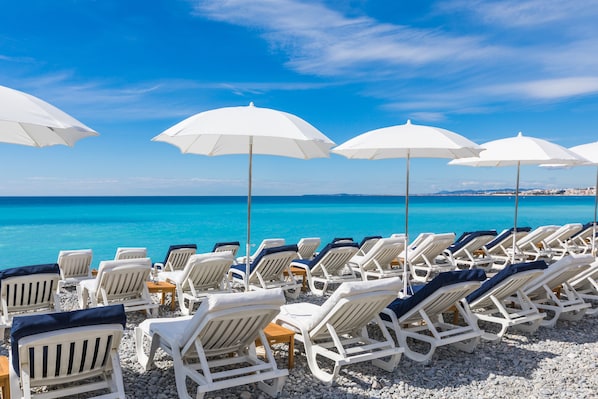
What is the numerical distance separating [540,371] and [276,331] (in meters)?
2.33

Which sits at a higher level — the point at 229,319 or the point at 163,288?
the point at 229,319

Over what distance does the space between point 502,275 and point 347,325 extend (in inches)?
72.9

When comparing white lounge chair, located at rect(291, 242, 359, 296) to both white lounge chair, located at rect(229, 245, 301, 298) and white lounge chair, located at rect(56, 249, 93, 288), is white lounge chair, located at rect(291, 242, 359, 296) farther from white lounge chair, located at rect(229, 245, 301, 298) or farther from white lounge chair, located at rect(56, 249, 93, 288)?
white lounge chair, located at rect(56, 249, 93, 288)

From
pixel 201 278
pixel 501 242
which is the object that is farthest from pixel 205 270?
pixel 501 242

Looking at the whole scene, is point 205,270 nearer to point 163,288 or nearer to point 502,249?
point 163,288

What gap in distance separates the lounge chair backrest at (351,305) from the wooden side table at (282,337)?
0.19 m

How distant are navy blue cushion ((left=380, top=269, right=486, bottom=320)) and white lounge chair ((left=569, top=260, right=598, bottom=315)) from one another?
2.47 metres

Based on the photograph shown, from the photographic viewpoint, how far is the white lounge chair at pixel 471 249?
8.83 meters

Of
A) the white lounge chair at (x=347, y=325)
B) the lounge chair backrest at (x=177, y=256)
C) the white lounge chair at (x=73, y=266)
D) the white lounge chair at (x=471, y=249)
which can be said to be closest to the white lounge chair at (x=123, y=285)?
the white lounge chair at (x=73, y=266)

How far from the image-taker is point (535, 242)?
33.0ft

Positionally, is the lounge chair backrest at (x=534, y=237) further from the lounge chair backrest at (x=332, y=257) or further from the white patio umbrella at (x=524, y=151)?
the lounge chair backrest at (x=332, y=257)

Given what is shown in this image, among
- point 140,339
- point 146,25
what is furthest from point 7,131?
point 146,25

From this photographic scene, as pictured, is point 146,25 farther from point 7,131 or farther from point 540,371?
point 540,371

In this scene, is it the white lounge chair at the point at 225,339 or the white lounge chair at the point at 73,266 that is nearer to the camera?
the white lounge chair at the point at 225,339
